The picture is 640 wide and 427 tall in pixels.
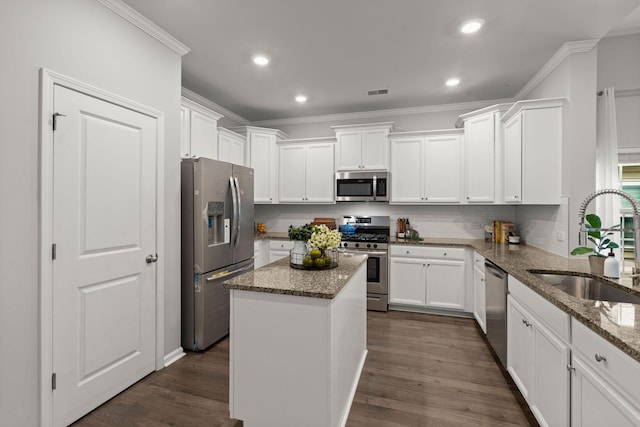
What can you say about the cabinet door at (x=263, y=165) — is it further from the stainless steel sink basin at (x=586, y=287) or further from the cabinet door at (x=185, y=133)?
the stainless steel sink basin at (x=586, y=287)

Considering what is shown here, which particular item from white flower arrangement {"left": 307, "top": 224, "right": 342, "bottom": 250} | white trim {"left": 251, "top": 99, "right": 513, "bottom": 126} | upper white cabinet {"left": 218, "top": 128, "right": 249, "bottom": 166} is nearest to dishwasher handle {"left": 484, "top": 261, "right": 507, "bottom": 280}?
white flower arrangement {"left": 307, "top": 224, "right": 342, "bottom": 250}

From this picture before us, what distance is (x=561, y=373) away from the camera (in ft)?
5.02

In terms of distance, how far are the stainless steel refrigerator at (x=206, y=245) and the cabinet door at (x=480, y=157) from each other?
291cm

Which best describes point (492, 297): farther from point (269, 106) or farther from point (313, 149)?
point (269, 106)

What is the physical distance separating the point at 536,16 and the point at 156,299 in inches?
148

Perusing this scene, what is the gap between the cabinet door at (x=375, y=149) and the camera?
14.1ft

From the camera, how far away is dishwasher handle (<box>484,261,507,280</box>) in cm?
249

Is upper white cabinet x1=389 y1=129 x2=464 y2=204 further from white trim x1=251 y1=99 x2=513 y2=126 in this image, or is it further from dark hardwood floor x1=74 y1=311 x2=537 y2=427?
dark hardwood floor x1=74 y1=311 x2=537 y2=427

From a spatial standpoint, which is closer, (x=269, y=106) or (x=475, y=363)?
(x=475, y=363)

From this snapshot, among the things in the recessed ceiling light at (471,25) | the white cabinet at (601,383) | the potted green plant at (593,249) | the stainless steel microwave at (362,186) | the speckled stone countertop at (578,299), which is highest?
the recessed ceiling light at (471,25)

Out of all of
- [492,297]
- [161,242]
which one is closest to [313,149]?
[161,242]

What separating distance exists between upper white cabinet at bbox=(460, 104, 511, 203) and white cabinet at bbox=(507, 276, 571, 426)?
5.58 feet

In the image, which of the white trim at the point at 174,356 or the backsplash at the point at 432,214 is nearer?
the white trim at the point at 174,356

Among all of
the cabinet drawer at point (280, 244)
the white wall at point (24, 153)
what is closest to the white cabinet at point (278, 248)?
the cabinet drawer at point (280, 244)
